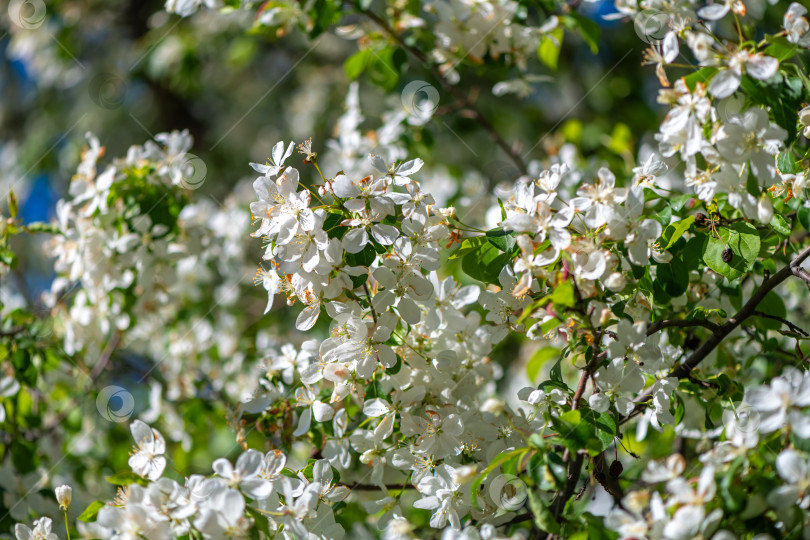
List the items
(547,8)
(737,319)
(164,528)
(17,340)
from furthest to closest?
(547,8) → (17,340) → (737,319) → (164,528)

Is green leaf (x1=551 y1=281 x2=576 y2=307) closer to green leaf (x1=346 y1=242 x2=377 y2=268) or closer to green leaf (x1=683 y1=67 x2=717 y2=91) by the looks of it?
green leaf (x1=346 y1=242 x2=377 y2=268)

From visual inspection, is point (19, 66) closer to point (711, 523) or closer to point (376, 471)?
point (376, 471)

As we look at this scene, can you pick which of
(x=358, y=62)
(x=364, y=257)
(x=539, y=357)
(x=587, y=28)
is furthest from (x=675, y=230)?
(x=358, y=62)

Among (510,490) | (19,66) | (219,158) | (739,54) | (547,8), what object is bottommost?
(219,158)

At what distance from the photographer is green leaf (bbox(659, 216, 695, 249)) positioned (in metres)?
1.28

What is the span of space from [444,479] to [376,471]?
18cm

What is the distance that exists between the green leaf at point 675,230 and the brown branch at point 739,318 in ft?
0.56

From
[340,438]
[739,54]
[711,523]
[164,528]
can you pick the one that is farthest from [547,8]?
[164,528]

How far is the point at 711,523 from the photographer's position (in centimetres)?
95

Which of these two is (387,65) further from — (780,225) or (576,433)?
(576,433)

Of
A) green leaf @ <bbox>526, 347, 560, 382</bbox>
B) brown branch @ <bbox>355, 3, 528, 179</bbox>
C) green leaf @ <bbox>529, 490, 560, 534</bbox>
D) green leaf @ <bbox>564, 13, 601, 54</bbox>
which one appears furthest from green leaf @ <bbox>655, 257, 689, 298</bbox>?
brown branch @ <bbox>355, 3, 528, 179</bbox>

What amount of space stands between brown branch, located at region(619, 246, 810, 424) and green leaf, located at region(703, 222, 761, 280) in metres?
0.06

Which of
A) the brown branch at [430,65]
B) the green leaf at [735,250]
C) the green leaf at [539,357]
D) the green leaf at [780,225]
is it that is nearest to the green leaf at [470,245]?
the green leaf at [735,250]

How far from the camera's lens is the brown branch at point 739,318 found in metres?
1.22
